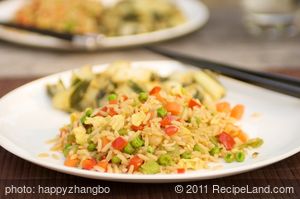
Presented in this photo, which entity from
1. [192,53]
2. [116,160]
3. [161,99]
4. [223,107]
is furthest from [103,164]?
[192,53]

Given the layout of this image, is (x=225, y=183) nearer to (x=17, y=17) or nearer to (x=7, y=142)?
(x=7, y=142)

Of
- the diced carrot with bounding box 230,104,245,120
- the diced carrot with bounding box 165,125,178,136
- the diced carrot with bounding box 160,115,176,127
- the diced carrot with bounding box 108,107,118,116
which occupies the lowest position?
the diced carrot with bounding box 165,125,178,136

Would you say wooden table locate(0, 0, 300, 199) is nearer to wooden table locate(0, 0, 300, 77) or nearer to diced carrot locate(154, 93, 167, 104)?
wooden table locate(0, 0, 300, 77)

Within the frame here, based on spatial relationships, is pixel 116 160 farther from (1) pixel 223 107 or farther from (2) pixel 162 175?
(1) pixel 223 107

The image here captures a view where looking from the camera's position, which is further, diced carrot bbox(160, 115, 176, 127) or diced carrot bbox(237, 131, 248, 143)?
diced carrot bbox(237, 131, 248, 143)

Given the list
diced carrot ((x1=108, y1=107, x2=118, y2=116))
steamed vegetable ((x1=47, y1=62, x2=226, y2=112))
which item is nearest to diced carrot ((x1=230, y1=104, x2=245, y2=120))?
steamed vegetable ((x1=47, y1=62, x2=226, y2=112))

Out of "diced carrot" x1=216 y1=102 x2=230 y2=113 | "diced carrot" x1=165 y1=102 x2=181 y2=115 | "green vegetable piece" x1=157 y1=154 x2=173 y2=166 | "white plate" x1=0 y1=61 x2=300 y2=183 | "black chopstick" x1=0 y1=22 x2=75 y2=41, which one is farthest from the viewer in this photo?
"black chopstick" x1=0 y1=22 x2=75 y2=41
